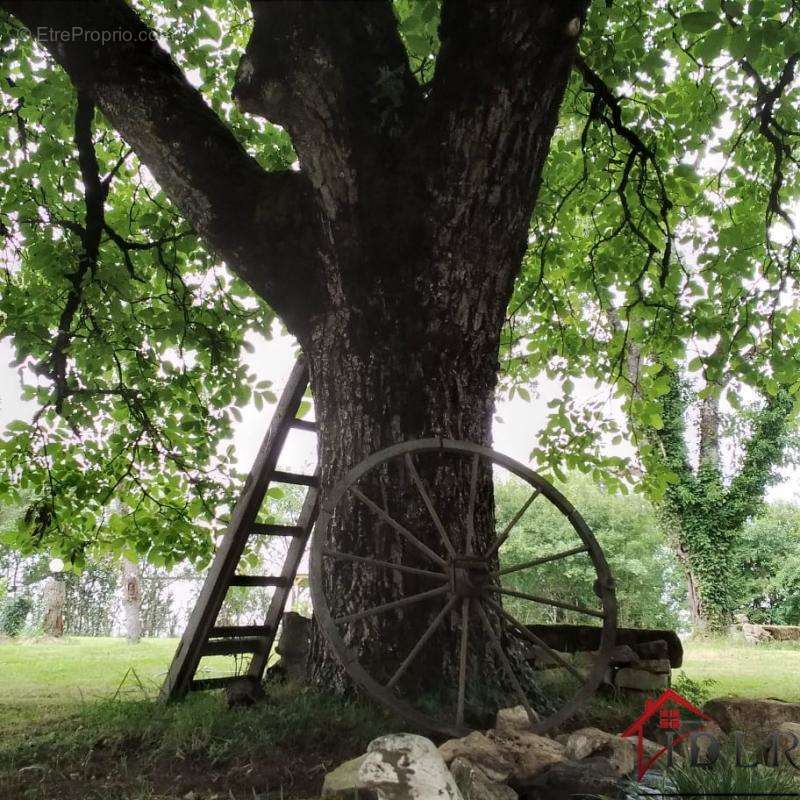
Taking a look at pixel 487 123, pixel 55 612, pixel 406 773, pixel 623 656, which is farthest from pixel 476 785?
pixel 55 612

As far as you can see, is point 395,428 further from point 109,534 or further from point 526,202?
point 109,534

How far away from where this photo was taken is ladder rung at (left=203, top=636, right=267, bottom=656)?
13.3 ft

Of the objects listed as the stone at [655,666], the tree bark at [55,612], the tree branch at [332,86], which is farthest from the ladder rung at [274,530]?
the tree bark at [55,612]

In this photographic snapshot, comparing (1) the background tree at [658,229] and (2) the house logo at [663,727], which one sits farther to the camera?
(1) the background tree at [658,229]

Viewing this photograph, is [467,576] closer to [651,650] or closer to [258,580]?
[258,580]

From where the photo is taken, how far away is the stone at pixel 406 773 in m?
1.80

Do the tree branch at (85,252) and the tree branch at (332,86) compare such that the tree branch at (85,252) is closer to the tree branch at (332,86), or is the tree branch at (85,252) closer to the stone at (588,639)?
the tree branch at (332,86)

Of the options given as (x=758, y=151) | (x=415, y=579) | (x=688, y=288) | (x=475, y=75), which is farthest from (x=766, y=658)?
(x=475, y=75)

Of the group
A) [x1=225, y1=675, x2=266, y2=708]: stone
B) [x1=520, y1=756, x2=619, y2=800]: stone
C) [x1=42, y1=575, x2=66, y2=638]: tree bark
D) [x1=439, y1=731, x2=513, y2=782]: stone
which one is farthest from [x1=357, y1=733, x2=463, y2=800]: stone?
[x1=42, y1=575, x2=66, y2=638]: tree bark

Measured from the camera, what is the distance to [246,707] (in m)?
3.33

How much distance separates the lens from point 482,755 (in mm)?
2225

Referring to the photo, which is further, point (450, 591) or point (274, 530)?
point (274, 530)

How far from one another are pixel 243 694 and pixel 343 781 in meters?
1.41

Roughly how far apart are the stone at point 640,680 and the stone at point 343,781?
10.2 feet
